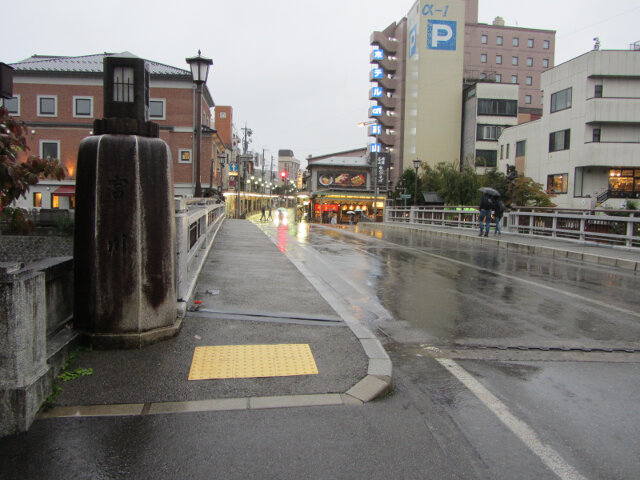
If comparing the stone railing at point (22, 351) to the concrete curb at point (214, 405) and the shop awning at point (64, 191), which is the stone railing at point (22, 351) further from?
the shop awning at point (64, 191)

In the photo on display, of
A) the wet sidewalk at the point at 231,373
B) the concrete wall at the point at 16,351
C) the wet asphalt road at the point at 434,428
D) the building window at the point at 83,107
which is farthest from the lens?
the building window at the point at 83,107

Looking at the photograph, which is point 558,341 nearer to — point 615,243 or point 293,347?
point 293,347

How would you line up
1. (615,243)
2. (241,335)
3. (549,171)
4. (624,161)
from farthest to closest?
(549,171) < (624,161) < (615,243) < (241,335)

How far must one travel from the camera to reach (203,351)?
491 centimetres

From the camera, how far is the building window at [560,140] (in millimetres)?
42000

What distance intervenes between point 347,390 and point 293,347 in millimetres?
1156

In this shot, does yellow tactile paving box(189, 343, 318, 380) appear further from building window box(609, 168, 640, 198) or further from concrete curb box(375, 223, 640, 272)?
building window box(609, 168, 640, 198)

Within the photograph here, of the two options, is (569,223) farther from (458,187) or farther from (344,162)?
(344,162)

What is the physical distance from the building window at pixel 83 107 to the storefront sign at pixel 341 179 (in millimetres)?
39442

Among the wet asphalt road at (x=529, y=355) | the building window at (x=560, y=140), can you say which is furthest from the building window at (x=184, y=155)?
the wet asphalt road at (x=529, y=355)

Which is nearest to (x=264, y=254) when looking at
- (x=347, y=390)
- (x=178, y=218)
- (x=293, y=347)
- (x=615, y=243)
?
(x=178, y=218)

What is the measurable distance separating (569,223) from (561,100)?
2830 centimetres

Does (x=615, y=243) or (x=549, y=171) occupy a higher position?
(x=549, y=171)

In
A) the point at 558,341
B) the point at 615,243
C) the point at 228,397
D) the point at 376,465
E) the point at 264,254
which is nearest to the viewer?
the point at 376,465
